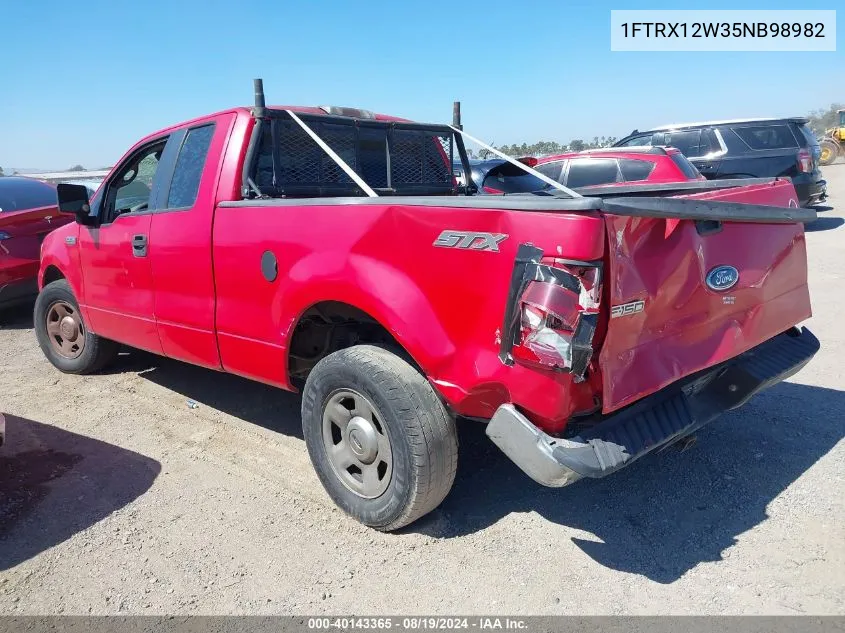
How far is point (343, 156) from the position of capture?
419 cm

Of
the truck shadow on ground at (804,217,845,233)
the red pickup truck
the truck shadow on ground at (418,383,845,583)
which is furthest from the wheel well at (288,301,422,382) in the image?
the truck shadow on ground at (804,217,845,233)

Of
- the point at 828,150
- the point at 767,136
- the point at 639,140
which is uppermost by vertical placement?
the point at 828,150

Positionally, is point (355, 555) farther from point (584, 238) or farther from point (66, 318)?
point (66, 318)

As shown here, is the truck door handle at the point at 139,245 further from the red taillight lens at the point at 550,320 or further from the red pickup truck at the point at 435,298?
the red taillight lens at the point at 550,320

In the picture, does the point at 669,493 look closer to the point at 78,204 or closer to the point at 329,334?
the point at 329,334

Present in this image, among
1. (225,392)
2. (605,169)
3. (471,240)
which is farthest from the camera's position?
(605,169)

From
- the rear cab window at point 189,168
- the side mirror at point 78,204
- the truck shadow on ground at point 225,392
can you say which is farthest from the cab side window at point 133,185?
the truck shadow on ground at point 225,392

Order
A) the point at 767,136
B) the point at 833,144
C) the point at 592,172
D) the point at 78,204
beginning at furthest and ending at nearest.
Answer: the point at 833,144
the point at 767,136
the point at 592,172
the point at 78,204

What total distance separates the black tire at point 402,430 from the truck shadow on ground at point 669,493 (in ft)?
0.86

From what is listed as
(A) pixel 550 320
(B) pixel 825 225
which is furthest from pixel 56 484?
(B) pixel 825 225

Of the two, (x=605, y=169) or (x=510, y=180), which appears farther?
(x=510, y=180)

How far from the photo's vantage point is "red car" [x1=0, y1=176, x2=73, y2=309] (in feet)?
23.5

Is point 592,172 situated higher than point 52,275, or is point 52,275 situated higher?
point 592,172

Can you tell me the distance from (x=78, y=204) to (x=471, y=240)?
348 cm
